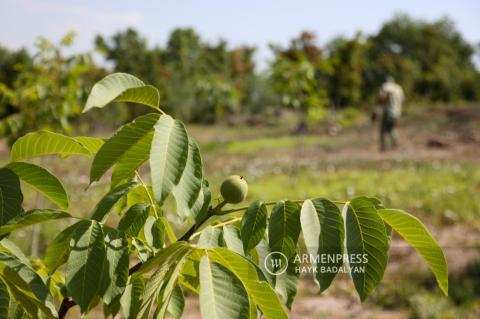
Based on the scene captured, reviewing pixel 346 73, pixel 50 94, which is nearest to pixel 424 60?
pixel 346 73

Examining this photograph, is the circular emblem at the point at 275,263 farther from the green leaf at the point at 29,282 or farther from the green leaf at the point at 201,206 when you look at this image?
the green leaf at the point at 29,282

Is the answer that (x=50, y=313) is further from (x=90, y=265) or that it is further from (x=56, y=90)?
(x=56, y=90)

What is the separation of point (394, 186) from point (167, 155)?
722cm

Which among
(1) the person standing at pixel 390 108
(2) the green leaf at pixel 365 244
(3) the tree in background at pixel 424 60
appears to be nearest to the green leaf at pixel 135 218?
(2) the green leaf at pixel 365 244

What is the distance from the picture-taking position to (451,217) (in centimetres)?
600

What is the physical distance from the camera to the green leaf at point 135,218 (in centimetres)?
107

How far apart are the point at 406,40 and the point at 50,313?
43.8 m

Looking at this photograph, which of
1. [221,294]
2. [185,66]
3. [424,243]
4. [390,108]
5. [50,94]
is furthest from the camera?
[185,66]

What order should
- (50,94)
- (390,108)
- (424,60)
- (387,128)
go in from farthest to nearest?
(424,60) < (387,128) < (390,108) < (50,94)

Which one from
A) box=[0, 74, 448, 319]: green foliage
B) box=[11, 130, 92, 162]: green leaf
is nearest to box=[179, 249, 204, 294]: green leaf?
box=[0, 74, 448, 319]: green foliage

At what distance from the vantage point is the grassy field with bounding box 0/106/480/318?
404cm

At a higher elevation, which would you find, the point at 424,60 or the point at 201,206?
the point at 201,206

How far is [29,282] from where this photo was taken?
0.85 meters

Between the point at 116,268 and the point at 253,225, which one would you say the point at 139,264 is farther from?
the point at 253,225
